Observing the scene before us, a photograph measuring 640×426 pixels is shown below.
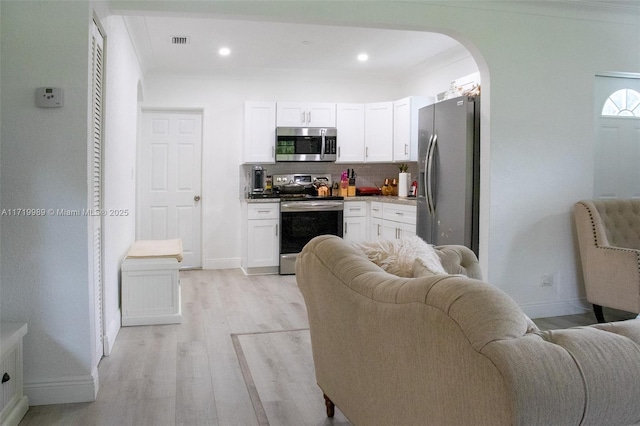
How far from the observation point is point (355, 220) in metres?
6.74

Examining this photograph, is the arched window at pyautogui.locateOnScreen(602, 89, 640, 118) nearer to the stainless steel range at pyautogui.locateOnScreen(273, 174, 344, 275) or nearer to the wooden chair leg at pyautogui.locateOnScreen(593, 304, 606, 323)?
the wooden chair leg at pyautogui.locateOnScreen(593, 304, 606, 323)

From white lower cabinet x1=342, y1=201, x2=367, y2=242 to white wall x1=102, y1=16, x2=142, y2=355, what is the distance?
8.61 feet

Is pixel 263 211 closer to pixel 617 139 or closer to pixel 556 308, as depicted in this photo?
pixel 556 308

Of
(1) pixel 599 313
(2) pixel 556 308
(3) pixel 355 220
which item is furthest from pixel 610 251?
(3) pixel 355 220

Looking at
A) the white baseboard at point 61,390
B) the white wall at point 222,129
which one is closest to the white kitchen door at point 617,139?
the white wall at point 222,129

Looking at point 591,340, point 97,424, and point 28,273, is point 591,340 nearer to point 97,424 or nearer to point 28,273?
point 97,424

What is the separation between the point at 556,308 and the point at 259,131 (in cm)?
387

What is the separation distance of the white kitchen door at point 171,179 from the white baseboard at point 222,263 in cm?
15

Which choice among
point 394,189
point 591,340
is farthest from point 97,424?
point 394,189

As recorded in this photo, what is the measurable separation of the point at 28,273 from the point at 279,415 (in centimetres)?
140

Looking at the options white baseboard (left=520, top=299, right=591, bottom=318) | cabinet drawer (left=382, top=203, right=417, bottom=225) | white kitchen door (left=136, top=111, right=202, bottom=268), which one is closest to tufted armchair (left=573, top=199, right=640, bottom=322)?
white baseboard (left=520, top=299, right=591, bottom=318)

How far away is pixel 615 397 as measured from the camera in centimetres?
111

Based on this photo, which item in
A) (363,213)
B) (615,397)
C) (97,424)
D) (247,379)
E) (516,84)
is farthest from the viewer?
(363,213)

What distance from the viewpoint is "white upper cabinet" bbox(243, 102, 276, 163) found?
6621 millimetres
